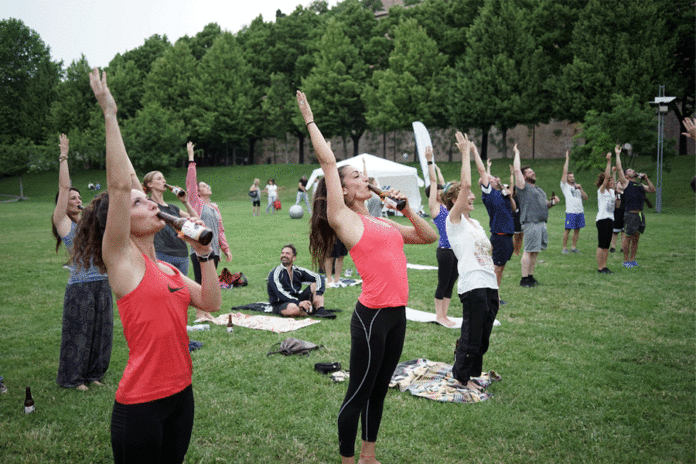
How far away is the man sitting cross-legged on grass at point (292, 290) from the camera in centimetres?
873

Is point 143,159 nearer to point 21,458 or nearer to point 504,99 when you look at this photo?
point 504,99

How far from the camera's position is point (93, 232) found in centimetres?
280

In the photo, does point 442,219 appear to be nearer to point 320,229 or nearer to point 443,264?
point 443,264

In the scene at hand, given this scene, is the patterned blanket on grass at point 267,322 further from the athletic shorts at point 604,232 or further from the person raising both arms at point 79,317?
the athletic shorts at point 604,232

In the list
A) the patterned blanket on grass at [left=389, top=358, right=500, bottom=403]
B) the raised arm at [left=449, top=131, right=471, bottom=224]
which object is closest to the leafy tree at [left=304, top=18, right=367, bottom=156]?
the patterned blanket on grass at [left=389, top=358, right=500, bottom=403]

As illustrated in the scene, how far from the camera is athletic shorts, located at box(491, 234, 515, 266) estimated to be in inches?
372

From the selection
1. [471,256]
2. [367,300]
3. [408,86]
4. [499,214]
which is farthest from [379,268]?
[408,86]

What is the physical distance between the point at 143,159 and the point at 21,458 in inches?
1858

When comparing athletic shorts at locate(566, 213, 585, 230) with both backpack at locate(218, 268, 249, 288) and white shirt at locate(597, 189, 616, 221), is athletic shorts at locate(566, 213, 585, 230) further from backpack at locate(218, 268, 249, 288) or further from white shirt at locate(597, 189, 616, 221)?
backpack at locate(218, 268, 249, 288)

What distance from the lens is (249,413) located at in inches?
198

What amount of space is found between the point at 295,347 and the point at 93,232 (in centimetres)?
430

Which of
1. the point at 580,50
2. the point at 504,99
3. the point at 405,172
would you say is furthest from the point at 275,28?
the point at 405,172

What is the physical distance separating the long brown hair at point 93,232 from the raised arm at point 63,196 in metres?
2.98

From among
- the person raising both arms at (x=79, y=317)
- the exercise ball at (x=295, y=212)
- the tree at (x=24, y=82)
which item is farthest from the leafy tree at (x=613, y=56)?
the person raising both arms at (x=79, y=317)
